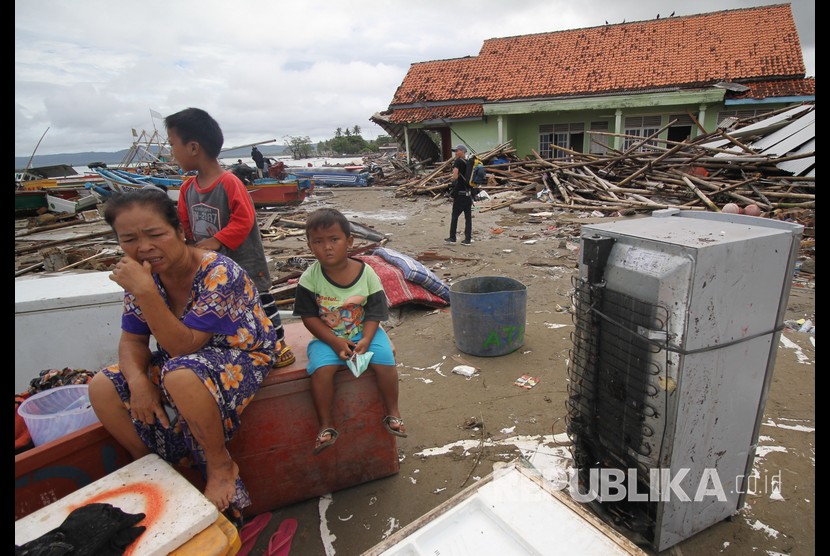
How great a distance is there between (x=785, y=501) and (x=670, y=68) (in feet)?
66.3

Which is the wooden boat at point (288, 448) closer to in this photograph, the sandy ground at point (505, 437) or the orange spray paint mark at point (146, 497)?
the sandy ground at point (505, 437)

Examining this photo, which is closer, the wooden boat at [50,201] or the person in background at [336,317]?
the person in background at [336,317]

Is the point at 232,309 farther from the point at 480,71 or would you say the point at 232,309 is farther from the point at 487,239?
the point at 480,71

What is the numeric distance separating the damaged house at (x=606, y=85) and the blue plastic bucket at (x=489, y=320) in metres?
12.9

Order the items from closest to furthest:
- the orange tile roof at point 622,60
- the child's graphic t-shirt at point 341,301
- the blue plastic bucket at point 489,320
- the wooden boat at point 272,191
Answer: the child's graphic t-shirt at point 341,301, the blue plastic bucket at point 489,320, the wooden boat at point 272,191, the orange tile roof at point 622,60

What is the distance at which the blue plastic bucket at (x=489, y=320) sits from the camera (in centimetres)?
391

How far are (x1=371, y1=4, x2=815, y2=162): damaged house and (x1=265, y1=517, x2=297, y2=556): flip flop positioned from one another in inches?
608

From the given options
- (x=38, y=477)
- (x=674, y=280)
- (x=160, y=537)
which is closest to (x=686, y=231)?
(x=674, y=280)

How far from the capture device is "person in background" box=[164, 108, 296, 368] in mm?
2711

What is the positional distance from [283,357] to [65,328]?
1961mm

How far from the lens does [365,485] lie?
261 centimetres

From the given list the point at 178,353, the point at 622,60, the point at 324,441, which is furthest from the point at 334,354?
the point at 622,60

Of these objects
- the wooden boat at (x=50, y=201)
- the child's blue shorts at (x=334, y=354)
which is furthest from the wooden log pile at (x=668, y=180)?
the wooden boat at (x=50, y=201)

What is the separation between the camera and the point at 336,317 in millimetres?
2543
